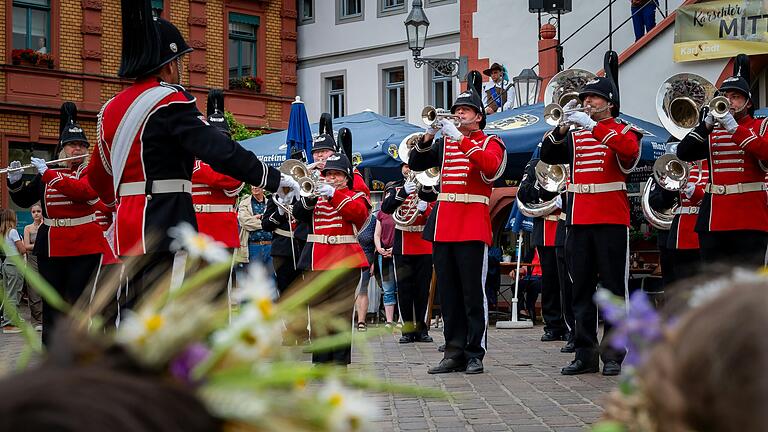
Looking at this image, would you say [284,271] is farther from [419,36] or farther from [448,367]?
Answer: [419,36]

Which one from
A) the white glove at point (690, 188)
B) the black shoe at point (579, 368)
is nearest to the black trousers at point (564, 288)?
the white glove at point (690, 188)

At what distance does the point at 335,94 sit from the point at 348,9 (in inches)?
97.7

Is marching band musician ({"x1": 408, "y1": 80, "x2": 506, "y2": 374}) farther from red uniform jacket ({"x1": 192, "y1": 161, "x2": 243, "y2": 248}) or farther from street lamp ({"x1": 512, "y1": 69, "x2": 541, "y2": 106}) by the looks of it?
street lamp ({"x1": 512, "y1": 69, "x2": 541, "y2": 106})

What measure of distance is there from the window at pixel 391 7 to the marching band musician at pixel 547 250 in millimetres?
21146

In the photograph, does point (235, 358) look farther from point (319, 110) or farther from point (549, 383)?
point (319, 110)

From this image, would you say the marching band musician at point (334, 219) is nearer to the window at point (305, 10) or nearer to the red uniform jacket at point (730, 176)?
the red uniform jacket at point (730, 176)

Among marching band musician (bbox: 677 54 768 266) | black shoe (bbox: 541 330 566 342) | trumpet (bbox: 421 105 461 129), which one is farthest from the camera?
black shoe (bbox: 541 330 566 342)

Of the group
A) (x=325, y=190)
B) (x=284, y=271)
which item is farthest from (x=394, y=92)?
(x=325, y=190)

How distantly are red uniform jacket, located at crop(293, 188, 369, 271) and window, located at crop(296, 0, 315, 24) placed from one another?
27.1m

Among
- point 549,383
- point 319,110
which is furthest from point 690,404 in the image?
point 319,110

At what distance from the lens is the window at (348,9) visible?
35.2 meters

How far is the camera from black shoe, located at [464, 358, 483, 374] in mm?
8953

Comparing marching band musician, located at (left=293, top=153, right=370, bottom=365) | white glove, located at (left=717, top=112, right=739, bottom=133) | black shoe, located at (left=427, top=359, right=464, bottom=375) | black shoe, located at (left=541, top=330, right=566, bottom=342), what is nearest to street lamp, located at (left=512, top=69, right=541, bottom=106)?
black shoe, located at (left=541, top=330, right=566, bottom=342)

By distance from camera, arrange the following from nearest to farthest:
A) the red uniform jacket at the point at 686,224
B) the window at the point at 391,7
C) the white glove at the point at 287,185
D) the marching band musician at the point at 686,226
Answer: the white glove at the point at 287,185 → the marching band musician at the point at 686,226 → the red uniform jacket at the point at 686,224 → the window at the point at 391,7
